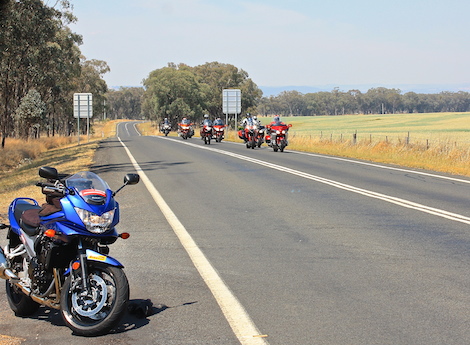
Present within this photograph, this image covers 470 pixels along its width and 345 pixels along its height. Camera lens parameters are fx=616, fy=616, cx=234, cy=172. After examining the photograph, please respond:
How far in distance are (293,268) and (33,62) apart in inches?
1866

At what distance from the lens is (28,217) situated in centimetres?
529

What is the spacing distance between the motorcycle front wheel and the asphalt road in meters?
0.12

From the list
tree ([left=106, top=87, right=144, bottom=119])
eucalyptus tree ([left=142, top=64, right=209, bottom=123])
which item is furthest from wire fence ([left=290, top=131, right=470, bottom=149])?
tree ([left=106, top=87, right=144, bottom=119])

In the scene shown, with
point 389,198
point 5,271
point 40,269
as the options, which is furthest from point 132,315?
point 389,198

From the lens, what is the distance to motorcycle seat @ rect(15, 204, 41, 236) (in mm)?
5199

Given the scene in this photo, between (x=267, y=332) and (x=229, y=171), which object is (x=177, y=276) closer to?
(x=267, y=332)

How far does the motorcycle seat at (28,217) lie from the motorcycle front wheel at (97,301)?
66cm

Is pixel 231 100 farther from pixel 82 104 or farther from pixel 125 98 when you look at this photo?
pixel 125 98

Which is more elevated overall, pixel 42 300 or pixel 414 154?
pixel 414 154

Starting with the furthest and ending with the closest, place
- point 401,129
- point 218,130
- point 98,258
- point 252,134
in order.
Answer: point 401,129 → point 218,130 → point 252,134 → point 98,258

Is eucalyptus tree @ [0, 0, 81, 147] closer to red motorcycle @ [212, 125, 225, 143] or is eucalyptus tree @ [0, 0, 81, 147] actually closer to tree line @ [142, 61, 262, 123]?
red motorcycle @ [212, 125, 225, 143]

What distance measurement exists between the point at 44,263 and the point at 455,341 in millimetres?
3261

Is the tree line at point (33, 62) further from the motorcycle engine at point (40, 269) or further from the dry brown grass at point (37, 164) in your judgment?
the motorcycle engine at point (40, 269)

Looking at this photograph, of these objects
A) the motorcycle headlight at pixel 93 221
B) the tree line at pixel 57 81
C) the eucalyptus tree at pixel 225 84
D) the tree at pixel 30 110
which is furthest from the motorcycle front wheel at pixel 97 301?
the eucalyptus tree at pixel 225 84
